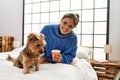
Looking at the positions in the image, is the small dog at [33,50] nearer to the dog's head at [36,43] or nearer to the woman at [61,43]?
the dog's head at [36,43]

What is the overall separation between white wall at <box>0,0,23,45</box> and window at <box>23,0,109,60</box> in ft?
1.35

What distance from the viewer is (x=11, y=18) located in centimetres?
396

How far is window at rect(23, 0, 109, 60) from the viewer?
120 inches

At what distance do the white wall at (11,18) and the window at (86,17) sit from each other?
41 centimetres

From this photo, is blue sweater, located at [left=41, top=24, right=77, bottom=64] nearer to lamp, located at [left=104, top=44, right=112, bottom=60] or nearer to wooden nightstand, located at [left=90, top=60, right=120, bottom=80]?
wooden nightstand, located at [left=90, top=60, right=120, bottom=80]

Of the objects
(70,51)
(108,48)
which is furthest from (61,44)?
(108,48)

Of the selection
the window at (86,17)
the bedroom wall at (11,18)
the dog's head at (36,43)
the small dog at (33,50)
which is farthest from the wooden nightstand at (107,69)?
the bedroom wall at (11,18)

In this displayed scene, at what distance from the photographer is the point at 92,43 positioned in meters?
3.12

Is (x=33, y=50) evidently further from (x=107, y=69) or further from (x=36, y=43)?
(x=107, y=69)

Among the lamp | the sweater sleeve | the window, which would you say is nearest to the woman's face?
the sweater sleeve

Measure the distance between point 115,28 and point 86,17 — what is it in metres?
0.57

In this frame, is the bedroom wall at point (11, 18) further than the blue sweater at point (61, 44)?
Yes

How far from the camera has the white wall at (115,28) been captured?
111 inches

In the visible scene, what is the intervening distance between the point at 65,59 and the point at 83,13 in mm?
1571
